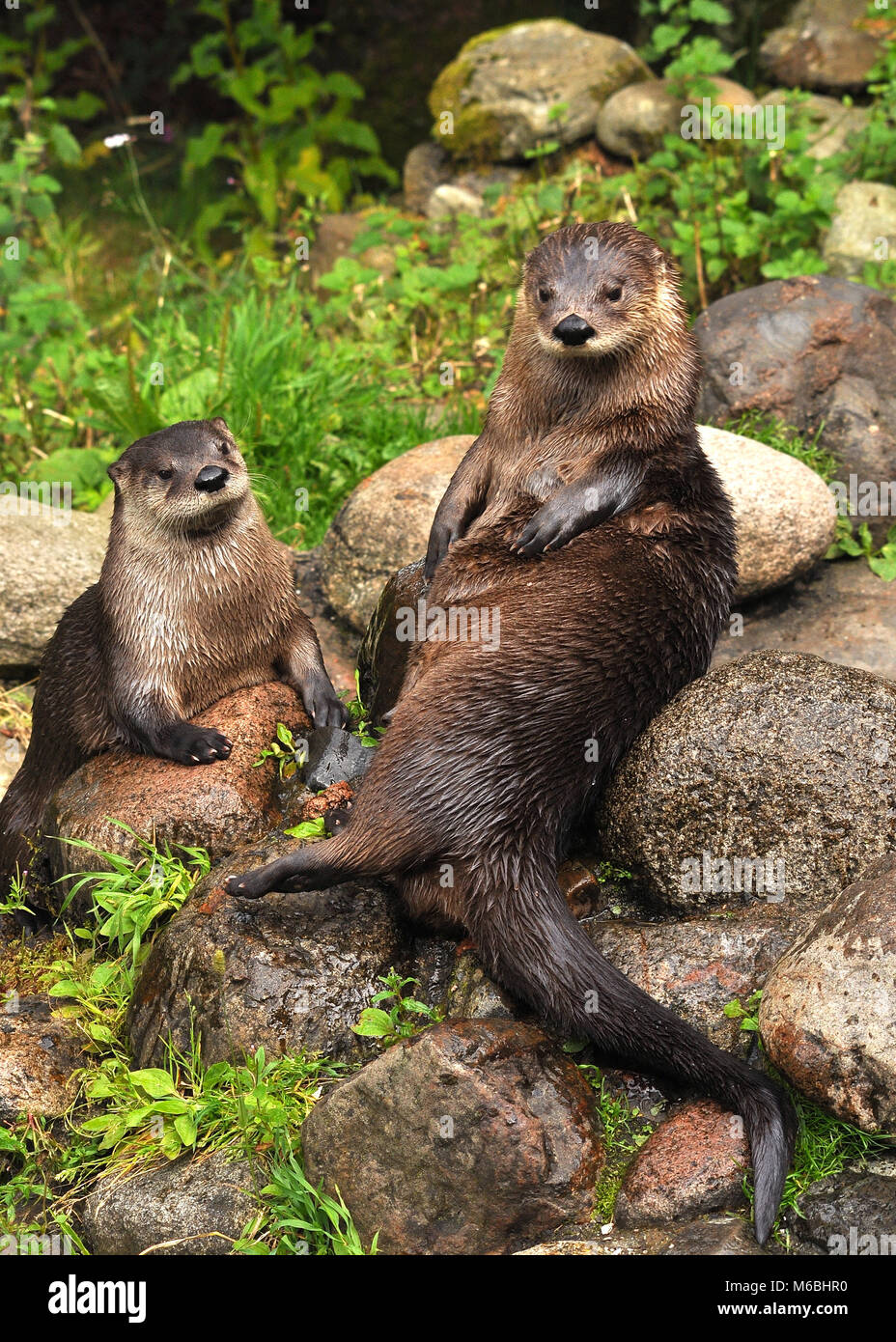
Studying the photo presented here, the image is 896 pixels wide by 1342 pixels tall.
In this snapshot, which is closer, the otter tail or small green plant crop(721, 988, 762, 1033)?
the otter tail

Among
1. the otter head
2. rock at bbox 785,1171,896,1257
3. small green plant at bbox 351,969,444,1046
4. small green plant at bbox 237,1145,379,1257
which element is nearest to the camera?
rock at bbox 785,1171,896,1257

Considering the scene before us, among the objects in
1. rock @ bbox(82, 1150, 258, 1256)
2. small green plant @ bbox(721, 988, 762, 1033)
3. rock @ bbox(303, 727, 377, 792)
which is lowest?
rock @ bbox(82, 1150, 258, 1256)

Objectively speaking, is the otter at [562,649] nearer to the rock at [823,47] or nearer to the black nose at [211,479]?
the black nose at [211,479]

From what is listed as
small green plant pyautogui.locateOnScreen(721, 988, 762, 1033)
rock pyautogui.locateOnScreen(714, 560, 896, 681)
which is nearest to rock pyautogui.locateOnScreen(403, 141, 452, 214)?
rock pyautogui.locateOnScreen(714, 560, 896, 681)

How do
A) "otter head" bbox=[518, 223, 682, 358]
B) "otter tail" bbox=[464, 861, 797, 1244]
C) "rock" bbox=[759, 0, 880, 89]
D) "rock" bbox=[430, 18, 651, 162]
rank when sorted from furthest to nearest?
1. "rock" bbox=[430, 18, 651, 162]
2. "rock" bbox=[759, 0, 880, 89]
3. "otter head" bbox=[518, 223, 682, 358]
4. "otter tail" bbox=[464, 861, 797, 1244]

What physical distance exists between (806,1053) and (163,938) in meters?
1.54

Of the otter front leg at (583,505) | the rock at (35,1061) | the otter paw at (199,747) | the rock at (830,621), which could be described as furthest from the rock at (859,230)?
the rock at (35,1061)

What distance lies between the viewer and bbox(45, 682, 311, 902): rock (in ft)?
11.9

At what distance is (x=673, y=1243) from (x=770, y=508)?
2.58 metres

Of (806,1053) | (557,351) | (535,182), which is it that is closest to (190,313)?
(535,182)

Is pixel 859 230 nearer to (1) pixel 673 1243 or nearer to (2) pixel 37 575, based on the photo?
(2) pixel 37 575

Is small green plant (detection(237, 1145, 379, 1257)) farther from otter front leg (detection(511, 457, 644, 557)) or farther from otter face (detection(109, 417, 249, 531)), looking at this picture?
otter face (detection(109, 417, 249, 531))

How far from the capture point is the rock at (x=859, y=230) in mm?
5941

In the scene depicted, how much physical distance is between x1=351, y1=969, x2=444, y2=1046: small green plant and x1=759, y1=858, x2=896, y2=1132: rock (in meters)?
0.77
